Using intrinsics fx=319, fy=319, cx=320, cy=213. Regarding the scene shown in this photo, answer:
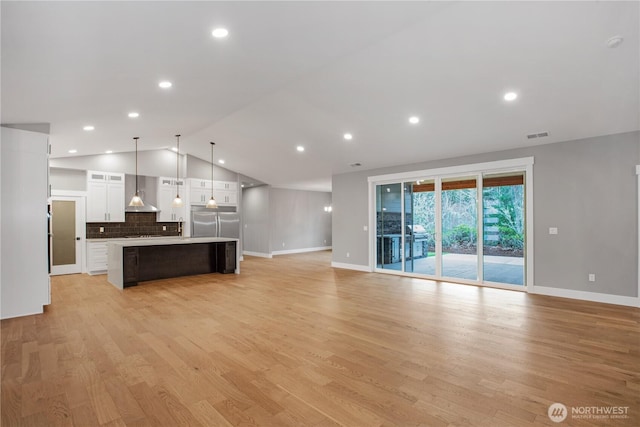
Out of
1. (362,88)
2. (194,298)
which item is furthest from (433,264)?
(194,298)

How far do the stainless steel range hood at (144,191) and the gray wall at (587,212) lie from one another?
879cm

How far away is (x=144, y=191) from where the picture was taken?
29.9 feet

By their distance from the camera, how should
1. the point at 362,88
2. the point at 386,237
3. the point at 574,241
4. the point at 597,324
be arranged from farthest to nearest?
the point at 386,237 < the point at 574,241 < the point at 362,88 < the point at 597,324

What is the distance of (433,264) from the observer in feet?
23.4

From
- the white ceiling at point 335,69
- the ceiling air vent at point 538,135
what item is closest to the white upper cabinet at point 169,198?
the white ceiling at point 335,69

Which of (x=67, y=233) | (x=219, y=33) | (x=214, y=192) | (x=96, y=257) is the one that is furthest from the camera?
(x=214, y=192)

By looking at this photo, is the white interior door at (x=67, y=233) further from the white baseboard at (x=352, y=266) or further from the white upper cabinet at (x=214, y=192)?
the white baseboard at (x=352, y=266)

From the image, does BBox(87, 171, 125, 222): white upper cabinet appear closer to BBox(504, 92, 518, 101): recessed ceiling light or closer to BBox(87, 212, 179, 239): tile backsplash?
BBox(87, 212, 179, 239): tile backsplash

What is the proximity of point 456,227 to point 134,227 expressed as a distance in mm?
8351

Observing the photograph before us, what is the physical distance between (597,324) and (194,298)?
5824 mm

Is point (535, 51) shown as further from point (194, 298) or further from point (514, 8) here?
point (194, 298)

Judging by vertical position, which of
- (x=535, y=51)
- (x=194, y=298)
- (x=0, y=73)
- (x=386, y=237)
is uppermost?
(x=535, y=51)

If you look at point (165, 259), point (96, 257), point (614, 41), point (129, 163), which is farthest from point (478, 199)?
point (96, 257)

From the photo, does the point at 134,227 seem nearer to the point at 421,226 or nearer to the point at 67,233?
the point at 67,233
